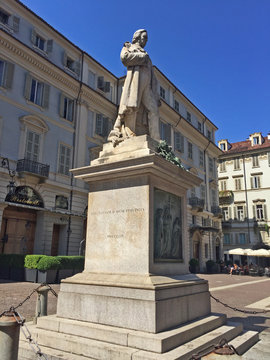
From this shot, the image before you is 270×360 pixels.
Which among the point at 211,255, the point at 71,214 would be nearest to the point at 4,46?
the point at 71,214

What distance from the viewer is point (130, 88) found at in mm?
5949

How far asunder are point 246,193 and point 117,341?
47.2 meters

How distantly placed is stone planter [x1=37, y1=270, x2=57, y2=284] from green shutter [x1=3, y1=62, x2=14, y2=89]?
11.2 m

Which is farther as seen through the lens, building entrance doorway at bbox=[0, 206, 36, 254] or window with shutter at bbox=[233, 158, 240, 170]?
window with shutter at bbox=[233, 158, 240, 170]

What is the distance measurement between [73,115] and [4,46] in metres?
Answer: 6.50

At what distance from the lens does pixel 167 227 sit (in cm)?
531

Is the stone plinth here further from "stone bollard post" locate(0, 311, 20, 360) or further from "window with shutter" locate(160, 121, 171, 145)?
"window with shutter" locate(160, 121, 171, 145)

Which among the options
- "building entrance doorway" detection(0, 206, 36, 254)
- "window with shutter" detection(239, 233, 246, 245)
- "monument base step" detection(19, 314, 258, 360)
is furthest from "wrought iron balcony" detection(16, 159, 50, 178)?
"window with shutter" detection(239, 233, 246, 245)

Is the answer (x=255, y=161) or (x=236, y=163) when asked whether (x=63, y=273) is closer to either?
(x=255, y=161)

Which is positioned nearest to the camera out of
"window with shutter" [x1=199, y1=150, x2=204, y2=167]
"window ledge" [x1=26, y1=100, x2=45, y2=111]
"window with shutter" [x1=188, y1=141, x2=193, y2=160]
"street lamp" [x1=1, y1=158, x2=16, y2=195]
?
"street lamp" [x1=1, y1=158, x2=16, y2=195]

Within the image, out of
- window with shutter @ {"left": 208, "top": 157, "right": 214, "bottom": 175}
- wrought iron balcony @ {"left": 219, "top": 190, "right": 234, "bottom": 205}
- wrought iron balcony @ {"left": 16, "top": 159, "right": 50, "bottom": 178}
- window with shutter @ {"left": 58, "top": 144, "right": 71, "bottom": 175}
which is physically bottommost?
wrought iron balcony @ {"left": 16, "top": 159, "right": 50, "bottom": 178}

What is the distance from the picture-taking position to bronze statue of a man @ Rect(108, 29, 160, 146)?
19.2 feet

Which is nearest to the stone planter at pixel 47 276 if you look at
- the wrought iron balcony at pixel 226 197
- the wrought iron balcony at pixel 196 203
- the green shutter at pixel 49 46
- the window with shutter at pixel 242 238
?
the green shutter at pixel 49 46

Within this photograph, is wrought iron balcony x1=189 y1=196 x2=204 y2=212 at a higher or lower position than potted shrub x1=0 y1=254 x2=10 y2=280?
higher
